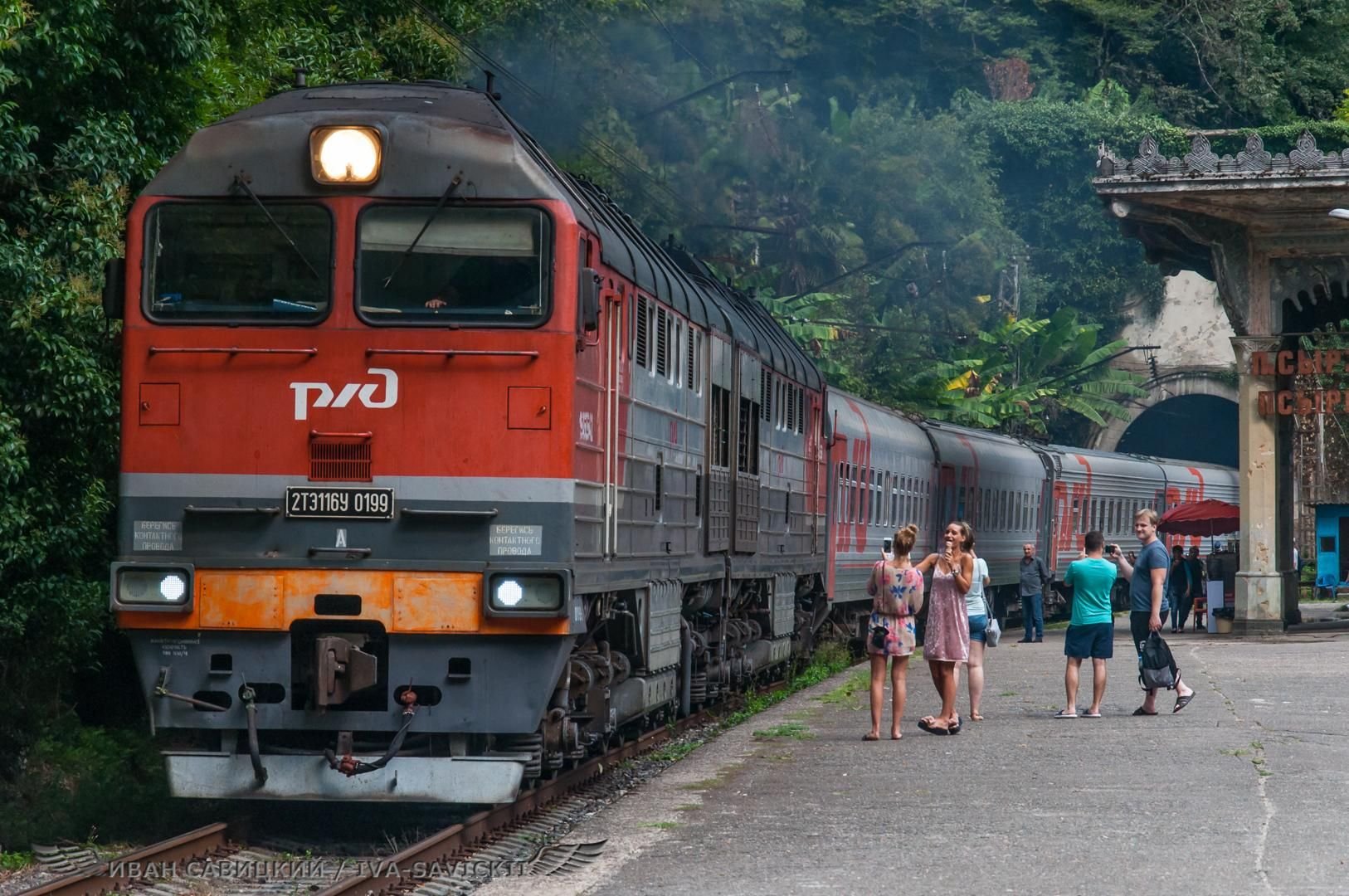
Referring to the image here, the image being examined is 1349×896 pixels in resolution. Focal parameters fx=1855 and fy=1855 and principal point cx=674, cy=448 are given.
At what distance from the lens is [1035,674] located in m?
19.2

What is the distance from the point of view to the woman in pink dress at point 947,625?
1323 centimetres

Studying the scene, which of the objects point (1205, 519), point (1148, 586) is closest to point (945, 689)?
→ point (1148, 586)

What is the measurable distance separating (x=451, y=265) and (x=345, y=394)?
800 millimetres

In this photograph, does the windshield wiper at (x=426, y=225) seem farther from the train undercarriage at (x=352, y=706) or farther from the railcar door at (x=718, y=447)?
the railcar door at (x=718, y=447)

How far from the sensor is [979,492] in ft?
97.2

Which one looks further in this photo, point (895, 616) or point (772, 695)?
point (772, 695)

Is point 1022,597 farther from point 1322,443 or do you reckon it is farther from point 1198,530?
point 1322,443

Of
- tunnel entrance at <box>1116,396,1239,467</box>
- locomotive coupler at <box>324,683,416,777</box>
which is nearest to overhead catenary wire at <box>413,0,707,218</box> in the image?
locomotive coupler at <box>324,683,416,777</box>

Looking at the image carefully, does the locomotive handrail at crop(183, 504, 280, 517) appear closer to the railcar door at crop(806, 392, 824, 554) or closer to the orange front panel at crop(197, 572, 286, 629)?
the orange front panel at crop(197, 572, 286, 629)

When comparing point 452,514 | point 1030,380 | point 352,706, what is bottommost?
point 352,706

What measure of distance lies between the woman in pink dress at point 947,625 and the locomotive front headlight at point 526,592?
504 cm

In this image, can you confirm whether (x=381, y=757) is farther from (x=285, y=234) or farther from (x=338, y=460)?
(x=285, y=234)

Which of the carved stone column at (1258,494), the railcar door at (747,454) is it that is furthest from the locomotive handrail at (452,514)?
the carved stone column at (1258,494)

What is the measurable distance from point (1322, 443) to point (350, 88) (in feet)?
130
